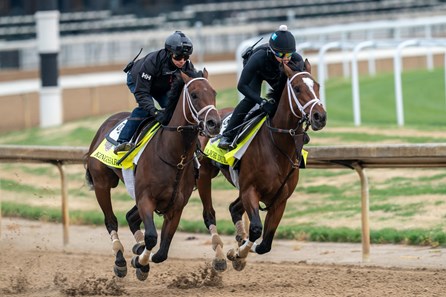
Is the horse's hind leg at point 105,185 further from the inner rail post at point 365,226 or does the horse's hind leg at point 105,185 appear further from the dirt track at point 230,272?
the inner rail post at point 365,226

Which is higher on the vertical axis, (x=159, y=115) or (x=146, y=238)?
(x=159, y=115)

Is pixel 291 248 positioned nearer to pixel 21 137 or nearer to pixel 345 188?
pixel 345 188

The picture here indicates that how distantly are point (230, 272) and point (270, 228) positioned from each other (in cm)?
85

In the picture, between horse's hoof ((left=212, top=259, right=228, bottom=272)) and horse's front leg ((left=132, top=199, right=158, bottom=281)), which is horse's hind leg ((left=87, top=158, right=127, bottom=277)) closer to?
horse's front leg ((left=132, top=199, right=158, bottom=281))

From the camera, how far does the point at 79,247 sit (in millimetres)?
Answer: 12602

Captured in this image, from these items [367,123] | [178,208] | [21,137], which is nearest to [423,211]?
[178,208]

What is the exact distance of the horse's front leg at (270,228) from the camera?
970 cm

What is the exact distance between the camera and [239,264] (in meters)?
9.87

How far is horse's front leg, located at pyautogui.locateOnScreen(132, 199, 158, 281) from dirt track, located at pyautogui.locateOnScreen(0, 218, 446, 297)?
17 centimetres

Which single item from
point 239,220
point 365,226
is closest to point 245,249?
point 239,220

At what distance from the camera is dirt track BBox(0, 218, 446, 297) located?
9.15 metres

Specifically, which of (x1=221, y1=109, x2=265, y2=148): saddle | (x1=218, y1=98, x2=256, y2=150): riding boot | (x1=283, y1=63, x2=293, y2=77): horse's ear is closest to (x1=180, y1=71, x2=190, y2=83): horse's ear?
(x1=283, y1=63, x2=293, y2=77): horse's ear

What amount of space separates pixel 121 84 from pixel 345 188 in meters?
14.4

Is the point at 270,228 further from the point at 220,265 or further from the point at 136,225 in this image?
the point at 136,225
